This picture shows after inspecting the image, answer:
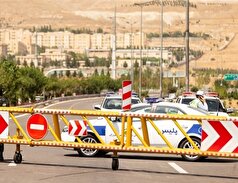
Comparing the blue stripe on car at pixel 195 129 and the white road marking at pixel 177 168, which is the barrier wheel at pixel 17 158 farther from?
the blue stripe on car at pixel 195 129

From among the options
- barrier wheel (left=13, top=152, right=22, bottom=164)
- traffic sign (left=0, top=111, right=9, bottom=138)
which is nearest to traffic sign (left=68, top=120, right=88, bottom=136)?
barrier wheel (left=13, top=152, right=22, bottom=164)

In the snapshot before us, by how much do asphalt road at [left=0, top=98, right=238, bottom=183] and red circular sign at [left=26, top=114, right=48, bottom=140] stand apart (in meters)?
0.72

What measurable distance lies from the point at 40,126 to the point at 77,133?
87 centimetres

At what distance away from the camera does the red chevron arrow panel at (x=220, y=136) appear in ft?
66.8

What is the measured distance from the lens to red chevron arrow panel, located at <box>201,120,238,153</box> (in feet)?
66.8

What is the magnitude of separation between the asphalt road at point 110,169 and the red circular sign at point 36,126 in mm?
715

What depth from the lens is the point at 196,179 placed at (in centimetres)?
1991

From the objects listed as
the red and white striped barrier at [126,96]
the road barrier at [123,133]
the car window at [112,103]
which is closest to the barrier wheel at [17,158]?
the road barrier at [123,133]

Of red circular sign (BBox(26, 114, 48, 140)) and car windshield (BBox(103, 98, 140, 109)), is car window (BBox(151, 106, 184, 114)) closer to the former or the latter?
red circular sign (BBox(26, 114, 48, 140))

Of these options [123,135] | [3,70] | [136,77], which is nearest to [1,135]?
[123,135]

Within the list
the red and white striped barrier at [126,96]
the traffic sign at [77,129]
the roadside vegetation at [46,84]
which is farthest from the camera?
the roadside vegetation at [46,84]

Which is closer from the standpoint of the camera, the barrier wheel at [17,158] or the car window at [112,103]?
the barrier wheel at [17,158]

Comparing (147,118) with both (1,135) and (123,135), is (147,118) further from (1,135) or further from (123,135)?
(1,135)

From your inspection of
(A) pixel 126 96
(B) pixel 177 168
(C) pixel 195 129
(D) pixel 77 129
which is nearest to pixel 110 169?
(D) pixel 77 129
